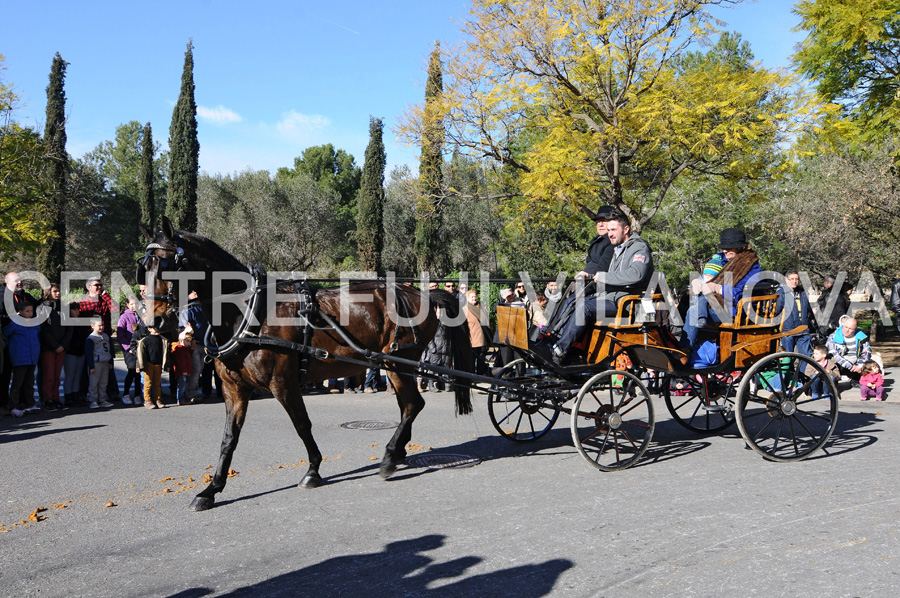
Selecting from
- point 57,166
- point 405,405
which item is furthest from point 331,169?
point 405,405

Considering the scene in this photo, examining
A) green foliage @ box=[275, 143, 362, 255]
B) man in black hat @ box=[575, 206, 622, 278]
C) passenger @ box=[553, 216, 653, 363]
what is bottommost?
passenger @ box=[553, 216, 653, 363]

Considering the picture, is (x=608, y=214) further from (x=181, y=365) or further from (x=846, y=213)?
(x=846, y=213)

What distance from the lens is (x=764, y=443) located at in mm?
7000

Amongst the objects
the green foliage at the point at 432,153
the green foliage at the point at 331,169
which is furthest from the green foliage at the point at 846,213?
the green foliage at the point at 331,169

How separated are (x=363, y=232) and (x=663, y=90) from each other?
19672mm

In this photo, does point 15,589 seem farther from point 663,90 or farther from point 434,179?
point 434,179

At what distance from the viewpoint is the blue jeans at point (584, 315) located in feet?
20.9

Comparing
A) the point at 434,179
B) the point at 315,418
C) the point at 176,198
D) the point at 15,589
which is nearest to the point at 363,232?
the point at 176,198

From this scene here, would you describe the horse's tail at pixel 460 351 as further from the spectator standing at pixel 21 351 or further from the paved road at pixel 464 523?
the spectator standing at pixel 21 351

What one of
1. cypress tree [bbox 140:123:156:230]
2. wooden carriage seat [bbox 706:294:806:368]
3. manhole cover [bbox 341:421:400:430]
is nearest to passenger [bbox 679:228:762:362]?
wooden carriage seat [bbox 706:294:806:368]

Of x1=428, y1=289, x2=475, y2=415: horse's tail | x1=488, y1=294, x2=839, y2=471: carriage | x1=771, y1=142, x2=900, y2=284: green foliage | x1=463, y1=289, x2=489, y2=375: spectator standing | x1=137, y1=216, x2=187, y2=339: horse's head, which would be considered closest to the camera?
x1=137, y1=216, x2=187, y2=339: horse's head

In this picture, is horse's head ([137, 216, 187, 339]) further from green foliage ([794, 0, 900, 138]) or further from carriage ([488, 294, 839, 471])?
green foliage ([794, 0, 900, 138])

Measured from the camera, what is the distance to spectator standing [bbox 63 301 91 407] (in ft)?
34.8

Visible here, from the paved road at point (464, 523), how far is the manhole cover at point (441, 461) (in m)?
0.15
